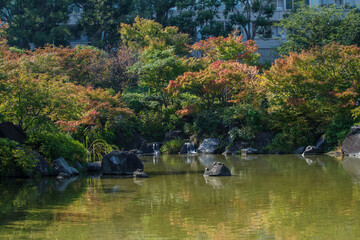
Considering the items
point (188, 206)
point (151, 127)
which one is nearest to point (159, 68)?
point (151, 127)

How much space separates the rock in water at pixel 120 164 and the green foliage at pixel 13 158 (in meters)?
2.59

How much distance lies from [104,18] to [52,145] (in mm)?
26458

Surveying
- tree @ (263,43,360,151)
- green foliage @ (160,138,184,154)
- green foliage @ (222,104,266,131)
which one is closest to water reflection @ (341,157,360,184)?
tree @ (263,43,360,151)

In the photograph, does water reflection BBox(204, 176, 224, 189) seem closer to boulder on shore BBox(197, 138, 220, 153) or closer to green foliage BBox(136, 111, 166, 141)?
boulder on shore BBox(197, 138, 220, 153)

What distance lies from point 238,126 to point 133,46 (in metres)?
12.3

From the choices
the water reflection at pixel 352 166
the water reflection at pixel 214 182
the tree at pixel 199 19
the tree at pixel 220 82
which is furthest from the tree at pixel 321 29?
the water reflection at pixel 214 182

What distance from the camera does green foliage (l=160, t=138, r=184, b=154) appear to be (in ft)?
90.1

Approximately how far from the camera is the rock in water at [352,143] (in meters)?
21.7

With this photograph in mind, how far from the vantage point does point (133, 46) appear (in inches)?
1395

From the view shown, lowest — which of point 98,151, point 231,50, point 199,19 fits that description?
point 98,151

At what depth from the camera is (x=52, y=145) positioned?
1697 centimetres

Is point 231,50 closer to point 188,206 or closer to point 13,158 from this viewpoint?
point 13,158

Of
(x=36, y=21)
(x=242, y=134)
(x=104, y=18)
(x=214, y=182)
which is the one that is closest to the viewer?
(x=214, y=182)

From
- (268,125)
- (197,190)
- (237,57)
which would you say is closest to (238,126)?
(268,125)
